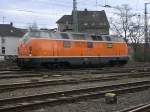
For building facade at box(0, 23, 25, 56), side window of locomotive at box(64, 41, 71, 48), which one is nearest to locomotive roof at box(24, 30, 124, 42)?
side window of locomotive at box(64, 41, 71, 48)

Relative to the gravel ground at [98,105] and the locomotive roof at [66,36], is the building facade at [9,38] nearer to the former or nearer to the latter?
the locomotive roof at [66,36]

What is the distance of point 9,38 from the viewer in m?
97.3

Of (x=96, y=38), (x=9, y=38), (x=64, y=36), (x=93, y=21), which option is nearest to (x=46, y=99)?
(x=64, y=36)

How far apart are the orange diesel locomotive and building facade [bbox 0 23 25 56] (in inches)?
2507

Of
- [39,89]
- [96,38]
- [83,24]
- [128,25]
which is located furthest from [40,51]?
[83,24]

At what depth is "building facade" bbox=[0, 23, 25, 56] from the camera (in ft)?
311

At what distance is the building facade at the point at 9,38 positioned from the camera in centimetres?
9494

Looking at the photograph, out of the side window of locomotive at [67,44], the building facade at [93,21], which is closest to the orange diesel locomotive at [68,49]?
the side window of locomotive at [67,44]

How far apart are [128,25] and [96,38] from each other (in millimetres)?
32757

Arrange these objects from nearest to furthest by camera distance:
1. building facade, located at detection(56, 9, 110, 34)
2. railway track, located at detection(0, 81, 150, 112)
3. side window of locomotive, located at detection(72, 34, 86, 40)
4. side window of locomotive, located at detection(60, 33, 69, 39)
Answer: railway track, located at detection(0, 81, 150, 112), side window of locomotive, located at detection(60, 33, 69, 39), side window of locomotive, located at detection(72, 34, 86, 40), building facade, located at detection(56, 9, 110, 34)

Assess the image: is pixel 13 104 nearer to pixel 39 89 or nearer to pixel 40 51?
pixel 39 89

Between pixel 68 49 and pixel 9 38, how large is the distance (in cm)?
7070

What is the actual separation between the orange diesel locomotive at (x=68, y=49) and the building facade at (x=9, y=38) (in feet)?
209

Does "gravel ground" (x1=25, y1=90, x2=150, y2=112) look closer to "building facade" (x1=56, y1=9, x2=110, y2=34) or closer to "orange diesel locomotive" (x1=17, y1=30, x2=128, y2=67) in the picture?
"orange diesel locomotive" (x1=17, y1=30, x2=128, y2=67)
